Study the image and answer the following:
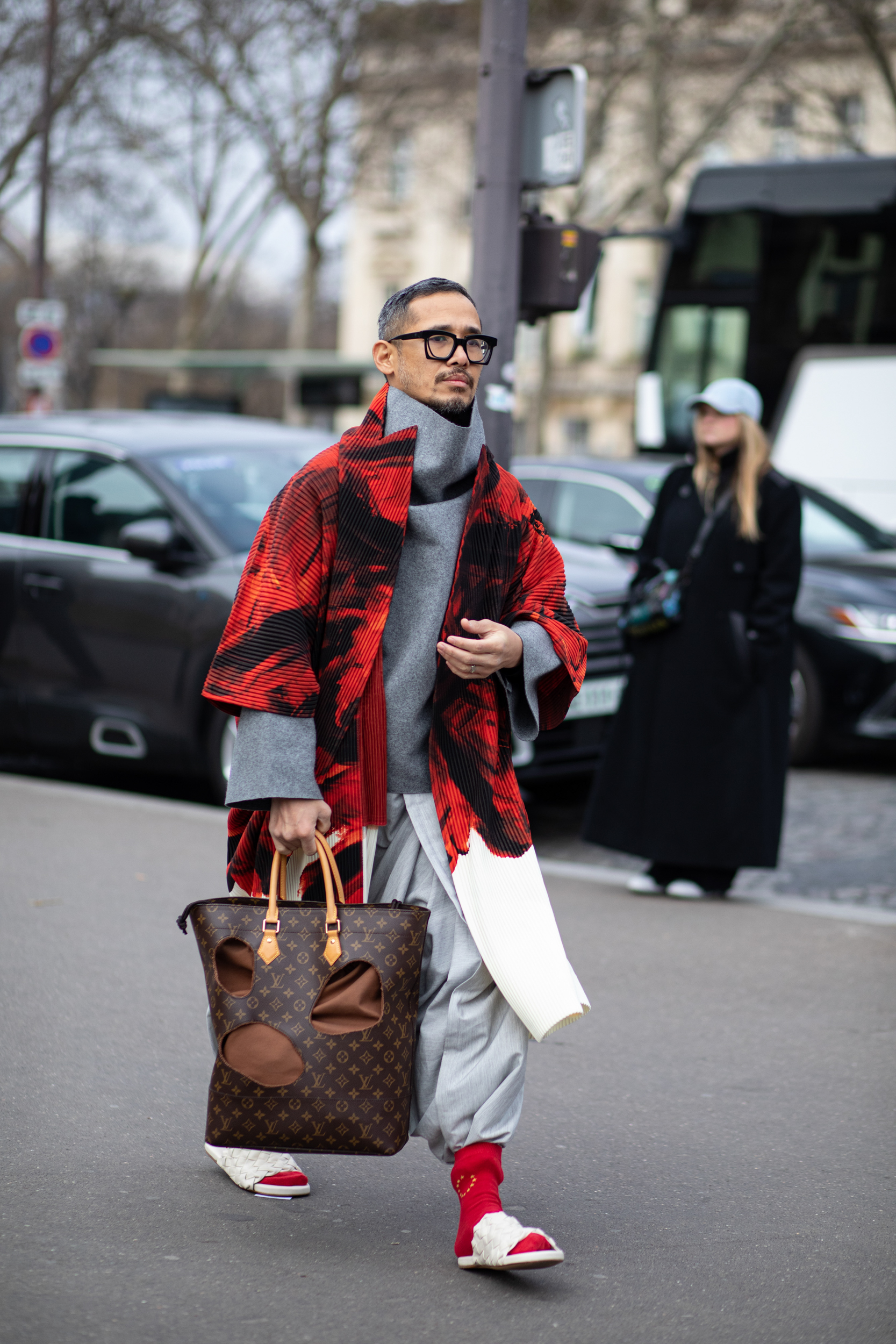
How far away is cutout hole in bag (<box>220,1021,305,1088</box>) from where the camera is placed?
303 cm

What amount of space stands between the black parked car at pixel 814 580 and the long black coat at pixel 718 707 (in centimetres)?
93

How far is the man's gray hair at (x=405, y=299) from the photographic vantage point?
3.20 m

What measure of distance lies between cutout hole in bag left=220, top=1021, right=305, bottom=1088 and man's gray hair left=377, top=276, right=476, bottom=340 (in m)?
1.30

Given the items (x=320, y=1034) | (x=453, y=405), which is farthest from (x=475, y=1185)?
(x=453, y=405)

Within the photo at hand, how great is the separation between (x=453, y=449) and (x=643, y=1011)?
2.30 m

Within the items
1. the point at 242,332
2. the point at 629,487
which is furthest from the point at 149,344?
the point at 629,487

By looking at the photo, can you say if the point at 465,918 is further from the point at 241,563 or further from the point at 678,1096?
the point at 241,563

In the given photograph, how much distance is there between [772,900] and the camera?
655cm

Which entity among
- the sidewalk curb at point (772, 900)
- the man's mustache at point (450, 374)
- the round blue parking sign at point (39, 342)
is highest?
the round blue parking sign at point (39, 342)

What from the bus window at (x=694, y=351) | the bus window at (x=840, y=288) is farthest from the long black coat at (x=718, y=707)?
the bus window at (x=694, y=351)

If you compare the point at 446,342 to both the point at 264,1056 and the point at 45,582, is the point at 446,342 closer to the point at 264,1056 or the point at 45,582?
the point at 264,1056

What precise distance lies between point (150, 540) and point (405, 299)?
421 cm

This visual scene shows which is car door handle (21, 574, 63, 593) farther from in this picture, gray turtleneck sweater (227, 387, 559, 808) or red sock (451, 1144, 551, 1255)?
red sock (451, 1144, 551, 1255)

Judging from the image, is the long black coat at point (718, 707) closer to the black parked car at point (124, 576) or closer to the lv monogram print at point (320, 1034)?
the black parked car at point (124, 576)
